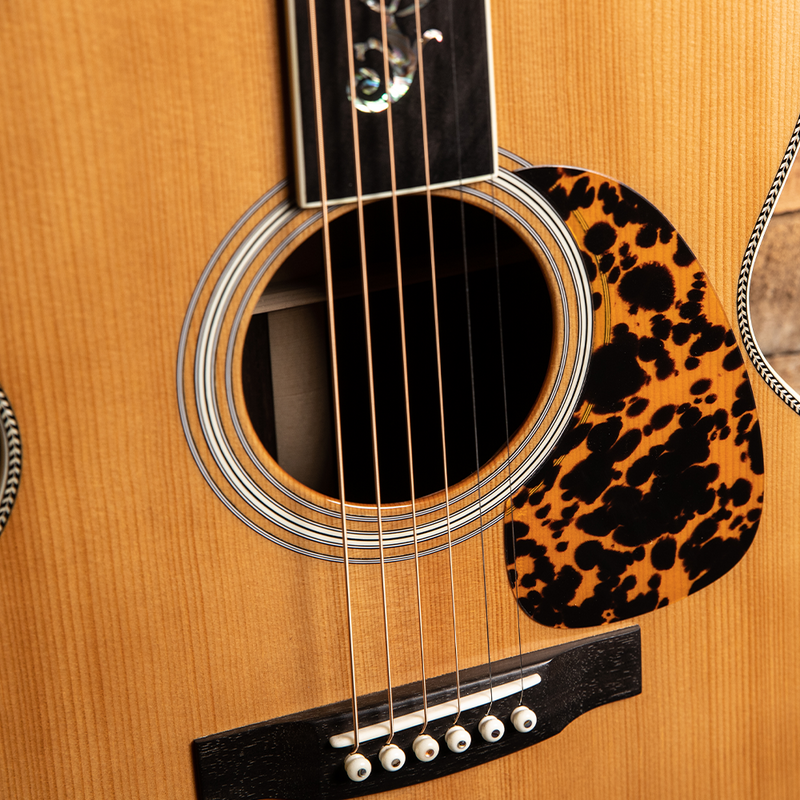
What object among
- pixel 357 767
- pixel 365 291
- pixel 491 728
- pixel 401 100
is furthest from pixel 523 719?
pixel 401 100

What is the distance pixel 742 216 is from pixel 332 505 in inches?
17.2

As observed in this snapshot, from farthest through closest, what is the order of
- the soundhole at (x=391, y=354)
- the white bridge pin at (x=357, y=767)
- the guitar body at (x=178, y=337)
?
the soundhole at (x=391, y=354), the white bridge pin at (x=357, y=767), the guitar body at (x=178, y=337)

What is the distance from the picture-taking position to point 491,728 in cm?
63

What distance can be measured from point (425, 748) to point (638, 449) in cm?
31

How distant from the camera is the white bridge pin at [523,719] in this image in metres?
0.64

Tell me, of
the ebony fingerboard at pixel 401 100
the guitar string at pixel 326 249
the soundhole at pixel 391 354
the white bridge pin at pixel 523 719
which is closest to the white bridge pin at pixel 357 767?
the guitar string at pixel 326 249

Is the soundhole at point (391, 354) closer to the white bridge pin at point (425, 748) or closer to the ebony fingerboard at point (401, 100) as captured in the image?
the ebony fingerboard at point (401, 100)

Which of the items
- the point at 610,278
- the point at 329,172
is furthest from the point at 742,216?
the point at 329,172

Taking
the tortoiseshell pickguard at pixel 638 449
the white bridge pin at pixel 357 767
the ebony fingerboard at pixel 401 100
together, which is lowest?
the white bridge pin at pixel 357 767

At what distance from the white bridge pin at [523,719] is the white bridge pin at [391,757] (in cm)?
10

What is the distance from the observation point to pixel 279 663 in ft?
1.95

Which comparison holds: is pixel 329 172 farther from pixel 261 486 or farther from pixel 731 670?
pixel 731 670

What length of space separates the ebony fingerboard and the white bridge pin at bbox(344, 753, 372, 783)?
0.42 m

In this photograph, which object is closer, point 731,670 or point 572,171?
point 572,171
